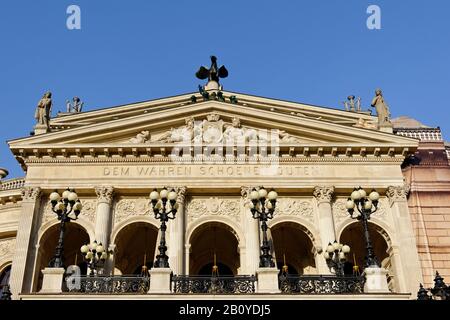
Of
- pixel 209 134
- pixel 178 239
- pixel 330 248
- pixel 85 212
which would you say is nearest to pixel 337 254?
pixel 330 248

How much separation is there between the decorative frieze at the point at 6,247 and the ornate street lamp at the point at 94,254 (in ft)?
27.6

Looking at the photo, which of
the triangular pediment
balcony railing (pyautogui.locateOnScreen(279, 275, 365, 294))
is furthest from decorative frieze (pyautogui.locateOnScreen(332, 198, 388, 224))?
balcony railing (pyautogui.locateOnScreen(279, 275, 365, 294))

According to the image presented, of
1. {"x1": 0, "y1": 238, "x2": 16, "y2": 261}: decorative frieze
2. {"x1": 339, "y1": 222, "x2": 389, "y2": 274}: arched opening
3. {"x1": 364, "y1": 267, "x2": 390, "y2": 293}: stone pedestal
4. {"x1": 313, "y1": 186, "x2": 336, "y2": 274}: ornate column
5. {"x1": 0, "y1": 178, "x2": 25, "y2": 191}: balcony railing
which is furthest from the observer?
{"x1": 0, "y1": 178, "x2": 25, "y2": 191}: balcony railing

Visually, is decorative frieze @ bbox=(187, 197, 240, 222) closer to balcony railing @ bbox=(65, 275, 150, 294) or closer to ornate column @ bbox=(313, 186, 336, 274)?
ornate column @ bbox=(313, 186, 336, 274)

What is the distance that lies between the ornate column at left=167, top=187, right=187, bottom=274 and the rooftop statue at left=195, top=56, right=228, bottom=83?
1018cm

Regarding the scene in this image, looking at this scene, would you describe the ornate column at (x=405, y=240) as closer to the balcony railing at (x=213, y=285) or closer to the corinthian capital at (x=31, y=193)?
the balcony railing at (x=213, y=285)

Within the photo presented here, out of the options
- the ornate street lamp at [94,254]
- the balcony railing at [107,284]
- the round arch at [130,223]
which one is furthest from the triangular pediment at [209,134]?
the balcony railing at [107,284]

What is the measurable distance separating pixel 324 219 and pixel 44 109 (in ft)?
51.5

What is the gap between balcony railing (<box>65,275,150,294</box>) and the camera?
1989 centimetres

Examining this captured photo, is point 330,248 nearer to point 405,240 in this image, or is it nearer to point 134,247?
point 405,240

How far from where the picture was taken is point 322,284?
789 inches

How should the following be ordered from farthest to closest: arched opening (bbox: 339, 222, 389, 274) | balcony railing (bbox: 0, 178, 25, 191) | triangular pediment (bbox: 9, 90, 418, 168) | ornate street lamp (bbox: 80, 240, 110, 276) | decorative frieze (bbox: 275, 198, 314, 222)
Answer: balcony railing (bbox: 0, 178, 25, 191) < triangular pediment (bbox: 9, 90, 418, 168) < arched opening (bbox: 339, 222, 389, 274) < decorative frieze (bbox: 275, 198, 314, 222) < ornate street lamp (bbox: 80, 240, 110, 276)
